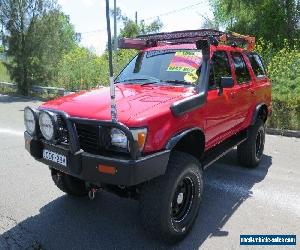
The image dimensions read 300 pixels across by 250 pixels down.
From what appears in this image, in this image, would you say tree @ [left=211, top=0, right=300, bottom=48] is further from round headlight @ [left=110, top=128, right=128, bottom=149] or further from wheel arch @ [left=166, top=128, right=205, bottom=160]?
round headlight @ [left=110, top=128, right=128, bottom=149]

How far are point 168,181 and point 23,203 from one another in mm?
2229

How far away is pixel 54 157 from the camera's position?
375cm

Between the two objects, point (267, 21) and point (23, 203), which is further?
point (267, 21)

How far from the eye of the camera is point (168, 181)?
3572 millimetres

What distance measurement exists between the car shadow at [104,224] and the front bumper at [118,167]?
0.81 metres

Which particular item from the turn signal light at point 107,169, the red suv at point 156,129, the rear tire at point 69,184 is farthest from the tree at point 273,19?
the turn signal light at point 107,169

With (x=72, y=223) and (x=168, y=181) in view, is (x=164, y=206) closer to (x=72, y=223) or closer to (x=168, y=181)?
(x=168, y=181)

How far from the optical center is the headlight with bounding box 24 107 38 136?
3980 millimetres

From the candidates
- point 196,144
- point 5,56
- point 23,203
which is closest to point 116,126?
point 196,144

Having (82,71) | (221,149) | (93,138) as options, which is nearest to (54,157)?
(93,138)

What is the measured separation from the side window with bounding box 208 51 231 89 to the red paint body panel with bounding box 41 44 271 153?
3.7 inches

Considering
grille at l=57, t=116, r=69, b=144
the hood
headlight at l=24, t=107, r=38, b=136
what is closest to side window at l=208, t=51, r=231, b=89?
the hood

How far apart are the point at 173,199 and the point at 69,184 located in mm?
1527

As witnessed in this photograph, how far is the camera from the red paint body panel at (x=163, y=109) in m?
3.53
